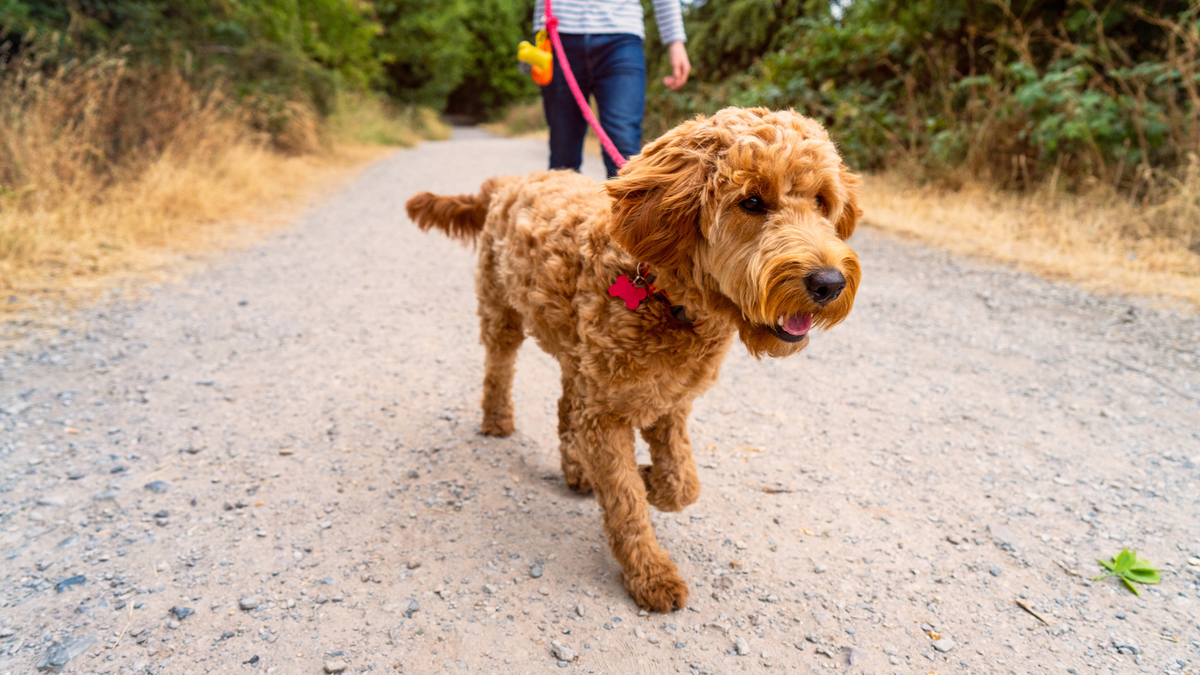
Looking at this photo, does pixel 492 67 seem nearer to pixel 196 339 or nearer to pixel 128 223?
pixel 128 223

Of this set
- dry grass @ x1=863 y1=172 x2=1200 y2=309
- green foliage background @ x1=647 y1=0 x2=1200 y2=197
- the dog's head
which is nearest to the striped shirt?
the dog's head

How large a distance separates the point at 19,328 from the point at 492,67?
3820 centimetres

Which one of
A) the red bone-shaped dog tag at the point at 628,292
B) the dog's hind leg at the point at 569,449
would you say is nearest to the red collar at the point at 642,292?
the red bone-shaped dog tag at the point at 628,292

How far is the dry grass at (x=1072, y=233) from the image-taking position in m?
5.25

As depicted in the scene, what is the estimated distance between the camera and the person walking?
→ 3.62 metres

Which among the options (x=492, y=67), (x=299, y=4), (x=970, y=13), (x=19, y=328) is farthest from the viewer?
(x=492, y=67)

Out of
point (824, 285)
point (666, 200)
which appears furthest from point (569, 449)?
point (824, 285)

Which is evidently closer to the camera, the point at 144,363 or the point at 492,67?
Answer: the point at 144,363

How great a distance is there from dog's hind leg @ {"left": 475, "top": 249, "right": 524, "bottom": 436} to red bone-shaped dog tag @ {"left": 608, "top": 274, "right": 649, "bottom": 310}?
1031mm

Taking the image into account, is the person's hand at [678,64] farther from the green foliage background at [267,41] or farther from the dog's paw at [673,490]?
the green foliage background at [267,41]

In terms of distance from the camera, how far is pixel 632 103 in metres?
3.66

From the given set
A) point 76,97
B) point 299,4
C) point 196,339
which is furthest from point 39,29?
point 299,4

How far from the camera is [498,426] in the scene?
337 cm

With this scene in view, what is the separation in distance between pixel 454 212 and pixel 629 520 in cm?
201
